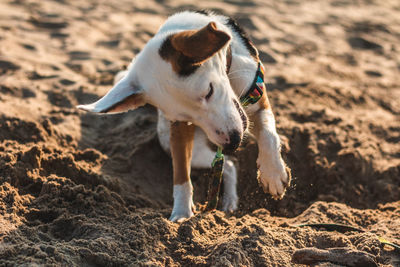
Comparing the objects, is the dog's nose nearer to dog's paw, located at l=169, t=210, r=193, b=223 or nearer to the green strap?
the green strap

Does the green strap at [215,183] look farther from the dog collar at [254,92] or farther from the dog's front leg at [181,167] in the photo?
the dog collar at [254,92]

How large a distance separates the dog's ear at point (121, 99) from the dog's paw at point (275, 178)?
3.30 ft

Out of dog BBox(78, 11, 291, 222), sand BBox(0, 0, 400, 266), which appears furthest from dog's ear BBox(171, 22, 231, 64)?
sand BBox(0, 0, 400, 266)

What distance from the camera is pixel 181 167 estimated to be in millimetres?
3578

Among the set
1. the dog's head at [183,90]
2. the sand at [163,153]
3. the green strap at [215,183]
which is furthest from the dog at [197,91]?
the sand at [163,153]

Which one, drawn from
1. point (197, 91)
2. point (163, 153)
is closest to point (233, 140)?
point (197, 91)

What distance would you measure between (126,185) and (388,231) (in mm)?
1995

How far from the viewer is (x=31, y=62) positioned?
5.46 metres

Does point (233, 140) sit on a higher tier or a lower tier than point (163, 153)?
higher

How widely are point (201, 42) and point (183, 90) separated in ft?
1.28

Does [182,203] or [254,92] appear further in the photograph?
[182,203]

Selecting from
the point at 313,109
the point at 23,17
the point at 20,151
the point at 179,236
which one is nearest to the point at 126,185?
→ the point at 20,151

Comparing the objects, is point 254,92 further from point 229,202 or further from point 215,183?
point 229,202

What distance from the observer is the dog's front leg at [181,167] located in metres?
3.45
